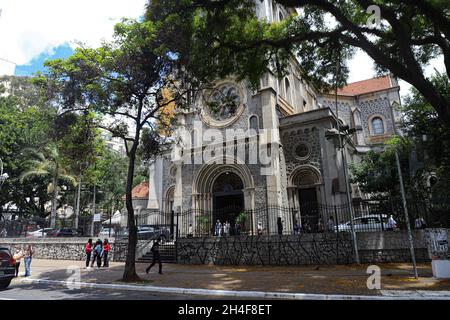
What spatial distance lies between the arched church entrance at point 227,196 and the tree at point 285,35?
1094 cm

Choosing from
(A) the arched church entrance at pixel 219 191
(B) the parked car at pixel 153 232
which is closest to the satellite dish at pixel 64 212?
(B) the parked car at pixel 153 232

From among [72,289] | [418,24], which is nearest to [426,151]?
[418,24]

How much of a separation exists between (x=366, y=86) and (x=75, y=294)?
41.8m

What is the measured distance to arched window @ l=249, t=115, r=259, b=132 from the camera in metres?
22.1

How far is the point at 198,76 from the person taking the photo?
12.3 m

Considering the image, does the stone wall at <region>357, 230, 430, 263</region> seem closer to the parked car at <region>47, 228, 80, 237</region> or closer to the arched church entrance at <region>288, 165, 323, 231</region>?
the arched church entrance at <region>288, 165, 323, 231</region>

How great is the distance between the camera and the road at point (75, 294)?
27.6 ft

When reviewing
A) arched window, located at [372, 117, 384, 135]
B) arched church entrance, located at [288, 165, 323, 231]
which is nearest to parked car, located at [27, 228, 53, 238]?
arched church entrance, located at [288, 165, 323, 231]

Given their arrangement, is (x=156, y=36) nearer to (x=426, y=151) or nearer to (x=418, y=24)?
(x=418, y=24)

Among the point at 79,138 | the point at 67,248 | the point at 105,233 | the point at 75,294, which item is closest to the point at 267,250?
the point at 75,294

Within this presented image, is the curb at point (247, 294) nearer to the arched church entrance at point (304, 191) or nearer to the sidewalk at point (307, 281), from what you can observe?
the sidewalk at point (307, 281)

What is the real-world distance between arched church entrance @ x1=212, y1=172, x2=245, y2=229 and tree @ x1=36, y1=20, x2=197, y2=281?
10491 mm
